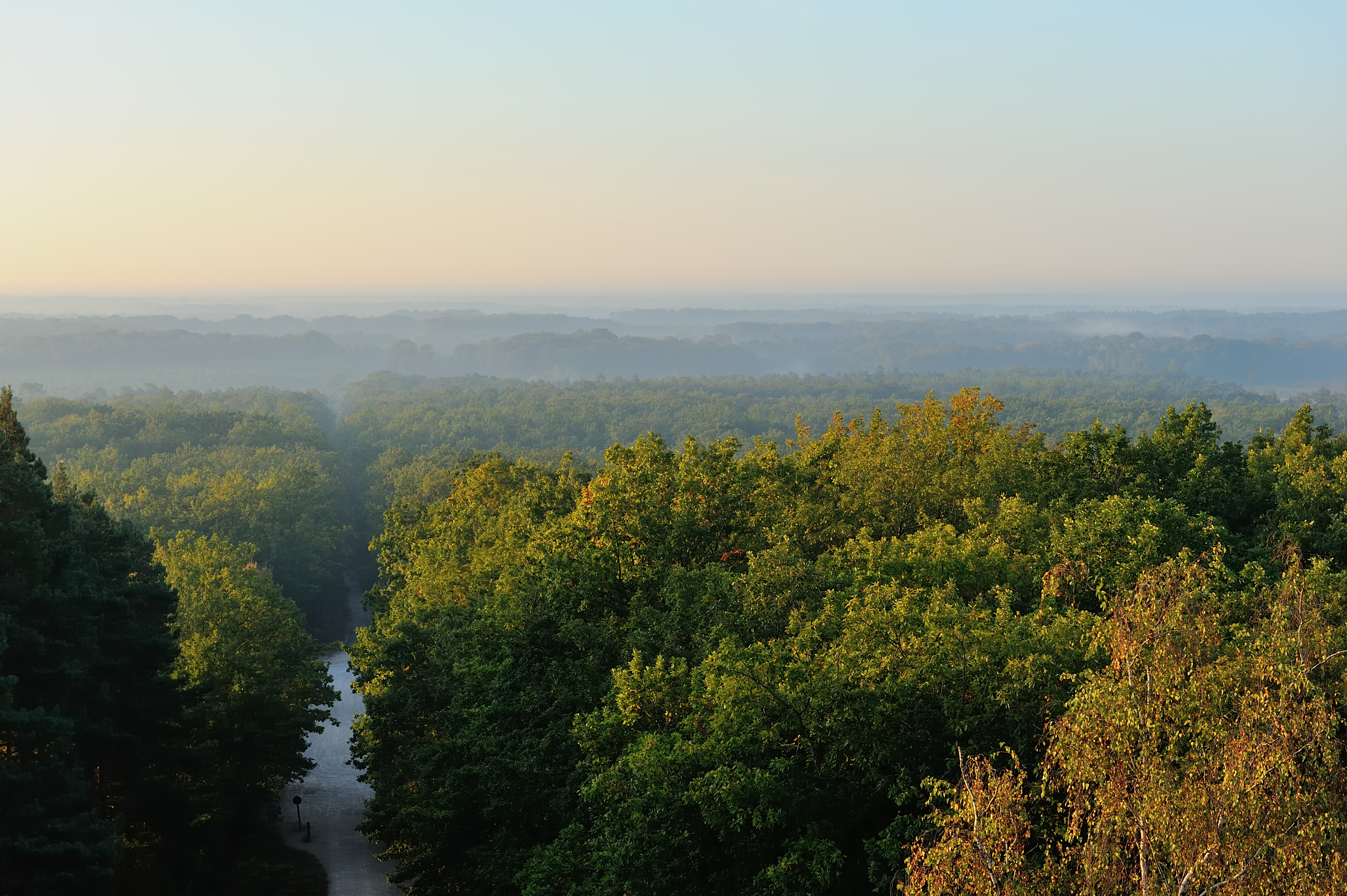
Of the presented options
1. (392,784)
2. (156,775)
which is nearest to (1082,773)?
(392,784)

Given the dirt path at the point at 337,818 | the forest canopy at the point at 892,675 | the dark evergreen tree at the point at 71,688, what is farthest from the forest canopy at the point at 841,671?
the dirt path at the point at 337,818

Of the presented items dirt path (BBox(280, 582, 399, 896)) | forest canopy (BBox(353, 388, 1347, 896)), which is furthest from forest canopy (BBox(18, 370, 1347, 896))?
dirt path (BBox(280, 582, 399, 896))

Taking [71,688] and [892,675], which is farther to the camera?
[71,688]

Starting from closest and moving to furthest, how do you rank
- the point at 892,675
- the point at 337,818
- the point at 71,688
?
the point at 892,675 < the point at 71,688 < the point at 337,818

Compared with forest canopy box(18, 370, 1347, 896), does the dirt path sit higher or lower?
lower

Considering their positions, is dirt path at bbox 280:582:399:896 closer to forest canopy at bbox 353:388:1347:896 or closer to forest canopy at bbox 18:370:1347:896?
forest canopy at bbox 18:370:1347:896

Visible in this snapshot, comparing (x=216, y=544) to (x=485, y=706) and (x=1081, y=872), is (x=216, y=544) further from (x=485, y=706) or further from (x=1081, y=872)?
(x=1081, y=872)

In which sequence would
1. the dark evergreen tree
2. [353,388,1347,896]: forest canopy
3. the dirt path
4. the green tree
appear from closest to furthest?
[353,388,1347,896]: forest canopy, the dark evergreen tree, the green tree, the dirt path

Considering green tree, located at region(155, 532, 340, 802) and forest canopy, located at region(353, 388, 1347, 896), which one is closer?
forest canopy, located at region(353, 388, 1347, 896)

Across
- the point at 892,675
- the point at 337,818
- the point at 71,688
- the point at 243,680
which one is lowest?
the point at 337,818

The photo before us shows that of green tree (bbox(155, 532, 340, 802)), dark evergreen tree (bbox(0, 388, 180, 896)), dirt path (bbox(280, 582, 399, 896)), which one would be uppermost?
dark evergreen tree (bbox(0, 388, 180, 896))

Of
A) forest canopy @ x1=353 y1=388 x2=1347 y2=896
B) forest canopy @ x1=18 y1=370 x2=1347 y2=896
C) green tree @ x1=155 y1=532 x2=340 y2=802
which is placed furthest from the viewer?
green tree @ x1=155 y1=532 x2=340 y2=802

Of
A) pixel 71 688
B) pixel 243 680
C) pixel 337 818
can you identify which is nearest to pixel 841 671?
pixel 71 688

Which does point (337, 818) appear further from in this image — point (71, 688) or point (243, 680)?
point (71, 688)
